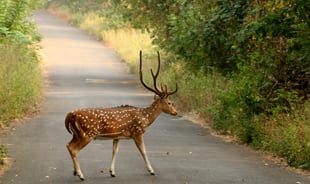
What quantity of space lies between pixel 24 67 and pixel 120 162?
12.3 meters

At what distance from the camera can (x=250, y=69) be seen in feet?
65.1

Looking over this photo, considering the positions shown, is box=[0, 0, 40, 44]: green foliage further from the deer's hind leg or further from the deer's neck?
the deer's hind leg

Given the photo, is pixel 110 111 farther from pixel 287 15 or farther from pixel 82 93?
pixel 82 93

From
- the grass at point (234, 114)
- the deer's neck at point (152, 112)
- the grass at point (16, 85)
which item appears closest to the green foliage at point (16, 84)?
the grass at point (16, 85)

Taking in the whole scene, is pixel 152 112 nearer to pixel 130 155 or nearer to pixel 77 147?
pixel 77 147

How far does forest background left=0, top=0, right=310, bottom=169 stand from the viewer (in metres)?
17.3

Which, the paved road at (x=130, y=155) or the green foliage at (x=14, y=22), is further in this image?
the green foliage at (x=14, y=22)

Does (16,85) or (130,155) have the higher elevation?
(16,85)

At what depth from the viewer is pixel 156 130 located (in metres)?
21.3

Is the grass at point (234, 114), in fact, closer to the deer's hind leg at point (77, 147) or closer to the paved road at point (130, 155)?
the paved road at point (130, 155)

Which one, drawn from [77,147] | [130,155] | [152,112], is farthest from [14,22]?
[77,147]

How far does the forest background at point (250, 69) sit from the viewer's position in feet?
56.9

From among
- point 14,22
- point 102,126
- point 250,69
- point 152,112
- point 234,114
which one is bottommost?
point 234,114

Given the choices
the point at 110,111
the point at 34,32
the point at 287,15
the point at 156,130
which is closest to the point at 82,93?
the point at 34,32
